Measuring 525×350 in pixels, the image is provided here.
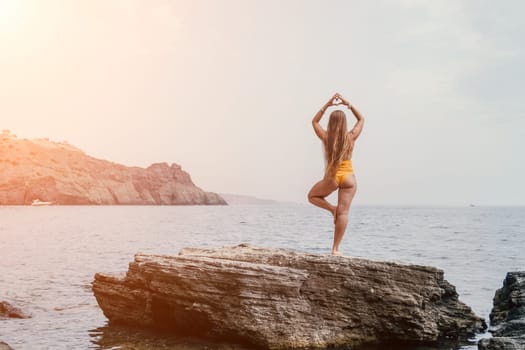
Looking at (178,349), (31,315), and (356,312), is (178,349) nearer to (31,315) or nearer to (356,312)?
(356,312)

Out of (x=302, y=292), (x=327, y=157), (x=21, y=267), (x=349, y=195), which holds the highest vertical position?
(x=327, y=157)

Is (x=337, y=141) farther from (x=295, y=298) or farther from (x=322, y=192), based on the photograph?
(x=295, y=298)

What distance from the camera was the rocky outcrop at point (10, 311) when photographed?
1677cm

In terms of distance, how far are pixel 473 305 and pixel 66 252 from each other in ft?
94.4

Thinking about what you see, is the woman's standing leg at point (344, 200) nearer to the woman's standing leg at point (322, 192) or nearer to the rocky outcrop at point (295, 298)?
the woman's standing leg at point (322, 192)

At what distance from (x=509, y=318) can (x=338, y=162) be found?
6.75m

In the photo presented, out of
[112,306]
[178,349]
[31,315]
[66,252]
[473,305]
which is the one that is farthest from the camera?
[66,252]

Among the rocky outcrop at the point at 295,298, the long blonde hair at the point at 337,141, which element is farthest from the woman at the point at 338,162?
the rocky outcrop at the point at 295,298

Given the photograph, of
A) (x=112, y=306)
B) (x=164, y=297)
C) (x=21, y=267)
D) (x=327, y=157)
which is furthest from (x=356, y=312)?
(x=21, y=267)

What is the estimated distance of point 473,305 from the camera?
1909 centimetres

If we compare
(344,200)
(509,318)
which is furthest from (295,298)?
(509,318)

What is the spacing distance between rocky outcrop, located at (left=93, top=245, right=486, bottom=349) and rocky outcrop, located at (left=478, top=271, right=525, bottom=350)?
5.57 feet

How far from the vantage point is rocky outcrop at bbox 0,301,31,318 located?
660 inches

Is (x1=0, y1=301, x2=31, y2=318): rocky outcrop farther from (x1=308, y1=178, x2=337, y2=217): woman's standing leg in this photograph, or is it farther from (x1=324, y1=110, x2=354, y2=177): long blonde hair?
(x1=324, y1=110, x2=354, y2=177): long blonde hair
